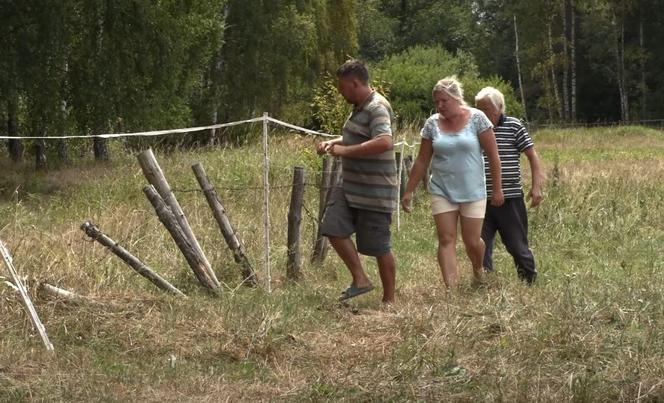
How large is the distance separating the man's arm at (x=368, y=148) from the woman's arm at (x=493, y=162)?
0.83 meters

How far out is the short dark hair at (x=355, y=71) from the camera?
244 inches

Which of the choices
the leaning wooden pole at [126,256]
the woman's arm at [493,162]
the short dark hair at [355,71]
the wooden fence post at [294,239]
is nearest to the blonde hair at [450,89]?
the woman's arm at [493,162]

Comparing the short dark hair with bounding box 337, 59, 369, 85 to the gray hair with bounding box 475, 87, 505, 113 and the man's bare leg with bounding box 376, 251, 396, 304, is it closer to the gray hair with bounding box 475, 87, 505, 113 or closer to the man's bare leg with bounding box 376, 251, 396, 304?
the man's bare leg with bounding box 376, 251, 396, 304

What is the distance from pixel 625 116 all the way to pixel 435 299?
4419 cm

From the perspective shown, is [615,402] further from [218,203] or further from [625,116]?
[625,116]

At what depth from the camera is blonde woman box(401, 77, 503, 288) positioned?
654 cm

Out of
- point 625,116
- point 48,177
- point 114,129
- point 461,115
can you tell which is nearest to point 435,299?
point 461,115

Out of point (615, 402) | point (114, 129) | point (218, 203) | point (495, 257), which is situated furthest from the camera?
point (114, 129)

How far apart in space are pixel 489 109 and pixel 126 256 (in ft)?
9.61

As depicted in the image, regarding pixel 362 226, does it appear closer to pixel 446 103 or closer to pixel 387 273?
pixel 387 273

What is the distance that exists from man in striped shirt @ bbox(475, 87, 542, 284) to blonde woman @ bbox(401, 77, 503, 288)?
0.49 m

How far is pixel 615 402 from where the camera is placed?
4352 millimetres

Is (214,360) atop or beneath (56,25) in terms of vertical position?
beneath

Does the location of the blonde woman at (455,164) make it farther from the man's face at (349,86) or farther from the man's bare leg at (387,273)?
the man's face at (349,86)
